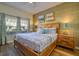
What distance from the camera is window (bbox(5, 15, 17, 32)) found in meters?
1.86

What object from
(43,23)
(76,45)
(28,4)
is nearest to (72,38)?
(76,45)

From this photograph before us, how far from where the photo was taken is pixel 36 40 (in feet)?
5.86

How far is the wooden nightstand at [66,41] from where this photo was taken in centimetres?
191

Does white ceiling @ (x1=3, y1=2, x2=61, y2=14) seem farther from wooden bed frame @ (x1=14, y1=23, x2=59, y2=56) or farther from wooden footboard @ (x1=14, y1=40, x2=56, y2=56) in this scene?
wooden footboard @ (x1=14, y1=40, x2=56, y2=56)

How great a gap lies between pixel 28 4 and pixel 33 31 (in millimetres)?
620

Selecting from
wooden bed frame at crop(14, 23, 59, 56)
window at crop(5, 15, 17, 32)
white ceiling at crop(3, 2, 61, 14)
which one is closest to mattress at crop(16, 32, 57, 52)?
wooden bed frame at crop(14, 23, 59, 56)

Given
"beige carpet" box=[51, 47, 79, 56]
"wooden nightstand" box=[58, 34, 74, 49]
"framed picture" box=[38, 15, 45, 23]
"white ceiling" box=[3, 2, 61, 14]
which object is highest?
"white ceiling" box=[3, 2, 61, 14]

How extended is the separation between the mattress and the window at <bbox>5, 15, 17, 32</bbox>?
0.20m

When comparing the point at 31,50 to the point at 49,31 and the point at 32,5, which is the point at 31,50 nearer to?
the point at 49,31

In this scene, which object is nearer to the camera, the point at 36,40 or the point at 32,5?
the point at 36,40

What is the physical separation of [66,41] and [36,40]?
71 centimetres

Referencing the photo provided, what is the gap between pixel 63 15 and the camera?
192cm

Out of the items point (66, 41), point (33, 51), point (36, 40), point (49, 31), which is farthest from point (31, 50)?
point (66, 41)

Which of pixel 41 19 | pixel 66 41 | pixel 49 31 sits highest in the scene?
pixel 41 19
